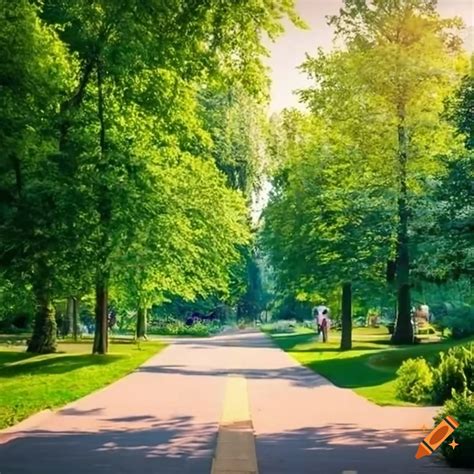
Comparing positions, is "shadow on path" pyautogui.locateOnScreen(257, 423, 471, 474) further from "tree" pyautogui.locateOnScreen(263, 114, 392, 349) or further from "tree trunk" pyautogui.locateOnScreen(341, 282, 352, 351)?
"tree trunk" pyautogui.locateOnScreen(341, 282, 352, 351)

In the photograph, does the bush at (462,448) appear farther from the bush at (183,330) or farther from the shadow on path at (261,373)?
the bush at (183,330)

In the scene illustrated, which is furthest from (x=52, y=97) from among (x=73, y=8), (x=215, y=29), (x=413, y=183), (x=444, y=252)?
(x=413, y=183)

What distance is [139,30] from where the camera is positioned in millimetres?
13258

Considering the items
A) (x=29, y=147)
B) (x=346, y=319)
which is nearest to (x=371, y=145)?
(x=346, y=319)

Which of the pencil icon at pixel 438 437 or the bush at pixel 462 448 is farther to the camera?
the pencil icon at pixel 438 437

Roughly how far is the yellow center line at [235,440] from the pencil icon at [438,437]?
2.11 metres

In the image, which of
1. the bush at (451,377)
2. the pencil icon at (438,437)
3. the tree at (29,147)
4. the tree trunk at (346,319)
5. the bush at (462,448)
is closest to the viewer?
the bush at (462,448)

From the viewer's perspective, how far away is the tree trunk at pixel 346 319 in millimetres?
35475

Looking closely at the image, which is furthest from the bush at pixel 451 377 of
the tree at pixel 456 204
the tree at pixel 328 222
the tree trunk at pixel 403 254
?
the tree at pixel 328 222

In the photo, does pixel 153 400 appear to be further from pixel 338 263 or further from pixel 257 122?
pixel 257 122

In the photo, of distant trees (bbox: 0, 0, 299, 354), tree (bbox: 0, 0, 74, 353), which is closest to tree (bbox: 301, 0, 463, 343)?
distant trees (bbox: 0, 0, 299, 354)

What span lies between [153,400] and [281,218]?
24.7 metres

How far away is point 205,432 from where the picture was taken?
38.3 feet

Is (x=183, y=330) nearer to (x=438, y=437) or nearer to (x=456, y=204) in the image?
(x=456, y=204)
